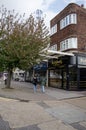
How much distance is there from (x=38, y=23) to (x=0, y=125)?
47.7 feet

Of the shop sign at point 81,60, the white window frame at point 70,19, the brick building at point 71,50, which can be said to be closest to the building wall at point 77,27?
the brick building at point 71,50

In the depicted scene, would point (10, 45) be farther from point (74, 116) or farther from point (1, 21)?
point (74, 116)

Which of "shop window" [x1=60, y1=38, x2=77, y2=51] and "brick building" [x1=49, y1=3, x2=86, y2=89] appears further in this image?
"shop window" [x1=60, y1=38, x2=77, y2=51]

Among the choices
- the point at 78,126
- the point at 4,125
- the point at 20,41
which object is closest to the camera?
the point at 4,125

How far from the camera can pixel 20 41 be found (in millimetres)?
18438

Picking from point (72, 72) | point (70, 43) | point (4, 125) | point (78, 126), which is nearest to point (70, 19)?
point (70, 43)

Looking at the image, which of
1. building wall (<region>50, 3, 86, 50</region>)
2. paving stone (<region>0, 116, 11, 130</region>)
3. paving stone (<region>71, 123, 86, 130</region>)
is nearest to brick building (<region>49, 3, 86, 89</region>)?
building wall (<region>50, 3, 86, 50</region>)

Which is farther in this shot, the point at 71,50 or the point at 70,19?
the point at 70,19

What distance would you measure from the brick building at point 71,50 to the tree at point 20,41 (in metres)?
3.56

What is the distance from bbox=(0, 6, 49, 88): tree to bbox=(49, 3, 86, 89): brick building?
11.7 ft

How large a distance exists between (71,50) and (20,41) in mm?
6487

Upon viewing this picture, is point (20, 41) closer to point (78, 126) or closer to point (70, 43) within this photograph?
point (70, 43)

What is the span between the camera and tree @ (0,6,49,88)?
18453mm

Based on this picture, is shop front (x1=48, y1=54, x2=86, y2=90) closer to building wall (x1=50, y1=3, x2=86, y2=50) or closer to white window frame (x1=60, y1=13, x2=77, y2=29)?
building wall (x1=50, y1=3, x2=86, y2=50)
